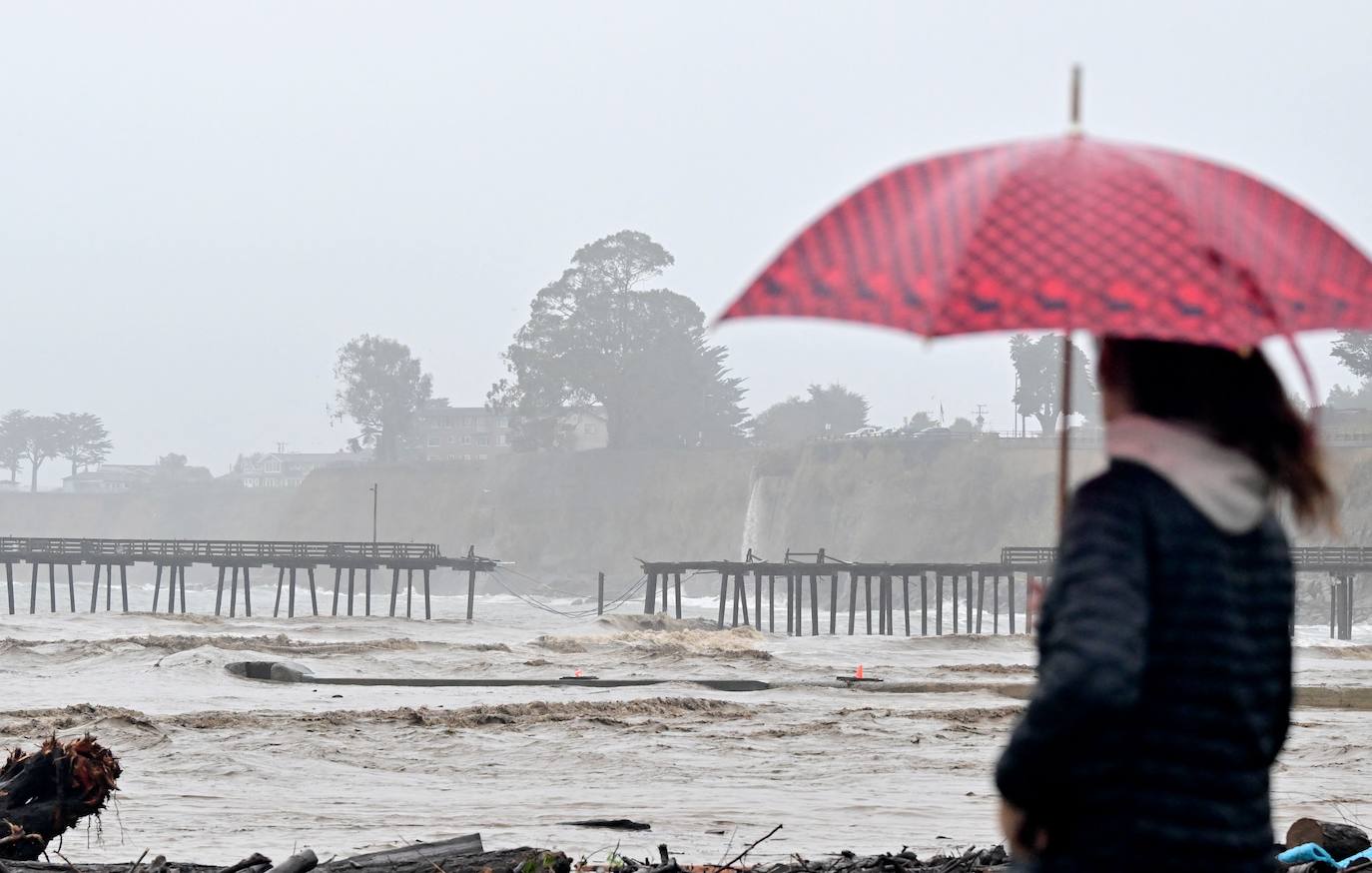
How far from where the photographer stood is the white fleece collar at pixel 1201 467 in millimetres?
2482

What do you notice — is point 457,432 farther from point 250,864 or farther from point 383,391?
point 250,864

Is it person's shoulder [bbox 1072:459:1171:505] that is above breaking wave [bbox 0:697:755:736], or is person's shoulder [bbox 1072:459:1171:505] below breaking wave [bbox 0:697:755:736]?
above

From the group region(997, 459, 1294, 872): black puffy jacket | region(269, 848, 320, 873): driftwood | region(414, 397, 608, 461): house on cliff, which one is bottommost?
region(269, 848, 320, 873): driftwood

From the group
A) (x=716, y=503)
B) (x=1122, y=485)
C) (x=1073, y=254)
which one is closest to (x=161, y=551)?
(x=716, y=503)

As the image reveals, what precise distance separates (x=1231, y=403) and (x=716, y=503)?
109 m

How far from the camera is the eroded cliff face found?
9950 centimetres

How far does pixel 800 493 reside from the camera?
10544 cm

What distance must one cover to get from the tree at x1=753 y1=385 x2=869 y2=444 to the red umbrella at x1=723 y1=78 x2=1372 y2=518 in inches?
5704

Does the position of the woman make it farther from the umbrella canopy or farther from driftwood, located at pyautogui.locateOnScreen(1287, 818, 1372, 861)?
driftwood, located at pyautogui.locateOnScreen(1287, 818, 1372, 861)

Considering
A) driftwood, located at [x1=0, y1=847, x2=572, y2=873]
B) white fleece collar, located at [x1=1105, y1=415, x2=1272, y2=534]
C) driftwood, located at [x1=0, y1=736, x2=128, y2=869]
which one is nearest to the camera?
white fleece collar, located at [x1=1105, y1=415, x2=1272, y2=534]

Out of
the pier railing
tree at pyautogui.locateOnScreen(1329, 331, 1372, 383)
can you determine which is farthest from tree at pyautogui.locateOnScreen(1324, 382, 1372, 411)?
the pier railing

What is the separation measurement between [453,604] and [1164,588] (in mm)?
91588

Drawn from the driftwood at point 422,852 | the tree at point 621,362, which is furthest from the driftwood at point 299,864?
the tree at point 621,362

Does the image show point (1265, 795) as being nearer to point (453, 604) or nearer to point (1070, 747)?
point (1070, 747)
